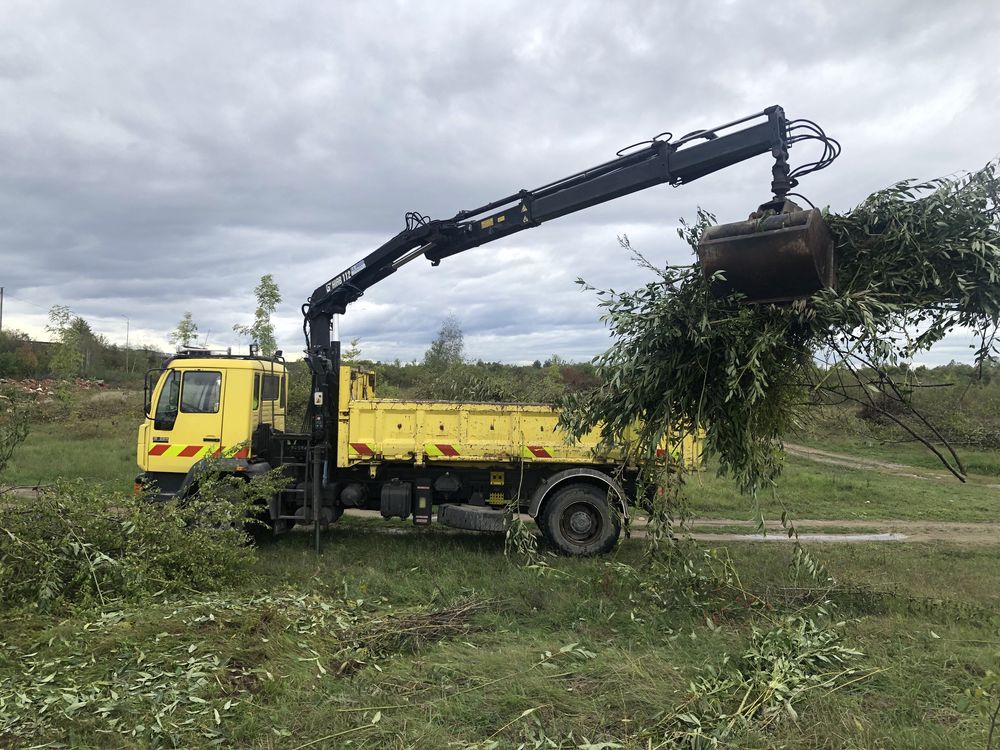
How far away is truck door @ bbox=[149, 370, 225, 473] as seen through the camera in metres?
8.18

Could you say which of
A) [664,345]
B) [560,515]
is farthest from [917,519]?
[664,345]

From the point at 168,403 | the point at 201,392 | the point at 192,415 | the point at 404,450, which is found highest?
the point at 201,392

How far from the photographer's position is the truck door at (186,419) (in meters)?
8.18

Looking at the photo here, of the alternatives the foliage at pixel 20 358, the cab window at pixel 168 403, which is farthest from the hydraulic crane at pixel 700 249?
the foliage at pixel 20 358

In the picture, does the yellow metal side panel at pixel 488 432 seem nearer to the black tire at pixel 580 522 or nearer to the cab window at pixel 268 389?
the black tire at pixel 580 522

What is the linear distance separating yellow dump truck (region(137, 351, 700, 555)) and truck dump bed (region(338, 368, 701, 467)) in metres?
0.01

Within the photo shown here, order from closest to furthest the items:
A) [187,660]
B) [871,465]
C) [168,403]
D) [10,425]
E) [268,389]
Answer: [187,660]
[10,425]
[168,403]
[268,389]
[871,465]

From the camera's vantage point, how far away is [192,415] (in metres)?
8.23

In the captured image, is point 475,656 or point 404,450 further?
point 404,450

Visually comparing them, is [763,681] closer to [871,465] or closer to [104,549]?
[104,549]

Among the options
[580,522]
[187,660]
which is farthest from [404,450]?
[187,660]

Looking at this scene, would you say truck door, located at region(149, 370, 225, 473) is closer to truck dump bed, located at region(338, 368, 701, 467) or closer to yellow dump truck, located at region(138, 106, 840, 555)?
yellow dump truck, located at region(138, 106, 840, 555)

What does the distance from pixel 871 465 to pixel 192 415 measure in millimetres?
18984

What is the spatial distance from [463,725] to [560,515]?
4.59m
